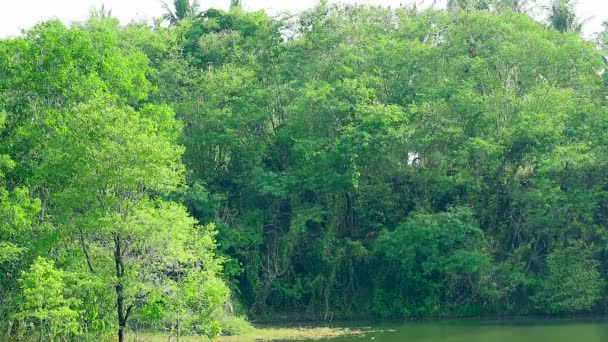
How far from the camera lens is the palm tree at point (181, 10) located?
2002 inches

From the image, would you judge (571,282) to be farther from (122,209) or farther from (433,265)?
(122,209)

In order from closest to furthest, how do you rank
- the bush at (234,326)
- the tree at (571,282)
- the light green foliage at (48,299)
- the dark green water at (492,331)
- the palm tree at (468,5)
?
the light green foliage at (48,299), the dark green water at (492,331), the bush at (234,326), the tree at (571,282), the palm tree at (468,5)

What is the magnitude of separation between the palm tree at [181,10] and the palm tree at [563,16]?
20447 mm

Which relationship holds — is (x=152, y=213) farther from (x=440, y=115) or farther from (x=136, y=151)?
(x=440, y=115)

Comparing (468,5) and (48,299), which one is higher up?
(468,5)

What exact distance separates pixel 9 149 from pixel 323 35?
18474 mm

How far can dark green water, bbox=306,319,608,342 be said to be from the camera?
27625 mm

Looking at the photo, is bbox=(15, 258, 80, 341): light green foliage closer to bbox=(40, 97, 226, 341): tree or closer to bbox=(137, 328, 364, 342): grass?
bbox=(40, 97, 226, 341): tree

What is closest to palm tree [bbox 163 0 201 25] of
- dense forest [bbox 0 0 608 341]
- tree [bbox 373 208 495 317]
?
dense forest [bbox 0 0 608 341]

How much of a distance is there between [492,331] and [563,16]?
21.3 metres

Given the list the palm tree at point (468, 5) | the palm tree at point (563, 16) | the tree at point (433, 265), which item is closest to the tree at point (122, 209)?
the tree at point (433, 265)

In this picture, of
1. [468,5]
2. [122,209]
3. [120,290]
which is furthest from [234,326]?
[468,5]

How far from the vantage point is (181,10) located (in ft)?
167

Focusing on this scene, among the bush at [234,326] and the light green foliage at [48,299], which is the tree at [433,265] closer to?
the bush at [234,326]
